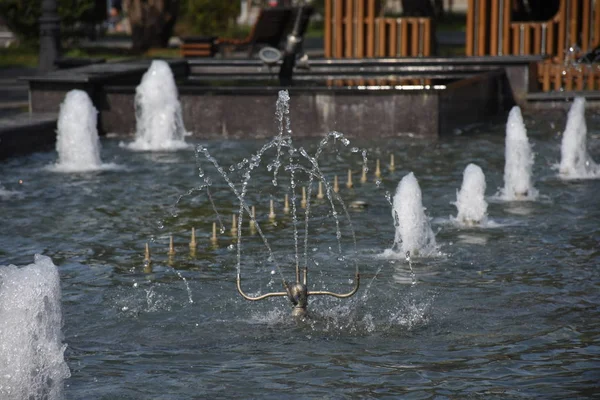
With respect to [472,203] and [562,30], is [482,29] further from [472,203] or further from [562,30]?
[472,203]

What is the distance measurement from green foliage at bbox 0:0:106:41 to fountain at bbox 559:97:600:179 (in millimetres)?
19083

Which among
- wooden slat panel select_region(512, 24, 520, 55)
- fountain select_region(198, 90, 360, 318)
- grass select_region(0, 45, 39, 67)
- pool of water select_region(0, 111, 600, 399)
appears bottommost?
pool of water select_region(0, 111, 600, 399)

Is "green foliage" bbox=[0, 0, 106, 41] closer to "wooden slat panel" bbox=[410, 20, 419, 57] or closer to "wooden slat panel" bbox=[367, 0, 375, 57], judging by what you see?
"wooden slat panel" bbox=[367, 0, 375, 57]

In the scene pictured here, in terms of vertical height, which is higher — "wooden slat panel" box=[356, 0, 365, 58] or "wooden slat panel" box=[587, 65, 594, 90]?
"wooden slat panel" box=[356, 0, 365, 58]

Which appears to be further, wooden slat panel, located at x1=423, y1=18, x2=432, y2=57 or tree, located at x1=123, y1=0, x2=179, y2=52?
tree, located at x1=123, y1=0, x2=179, y2=52

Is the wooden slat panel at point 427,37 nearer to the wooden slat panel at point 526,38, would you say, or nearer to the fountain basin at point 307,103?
the wooden slat panel at point 526,38

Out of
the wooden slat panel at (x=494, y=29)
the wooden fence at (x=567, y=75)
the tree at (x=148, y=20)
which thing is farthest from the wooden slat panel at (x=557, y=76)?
the tree at (x=148, y=20)

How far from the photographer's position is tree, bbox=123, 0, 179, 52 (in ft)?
110

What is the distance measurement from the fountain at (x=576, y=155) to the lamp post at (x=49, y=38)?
1107 cm

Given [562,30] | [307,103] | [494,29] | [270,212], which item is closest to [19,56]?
[494,29]

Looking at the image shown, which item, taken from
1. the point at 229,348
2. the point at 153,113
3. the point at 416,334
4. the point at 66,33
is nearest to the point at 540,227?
the point at 416,334

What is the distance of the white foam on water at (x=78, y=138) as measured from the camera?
14.9 metres

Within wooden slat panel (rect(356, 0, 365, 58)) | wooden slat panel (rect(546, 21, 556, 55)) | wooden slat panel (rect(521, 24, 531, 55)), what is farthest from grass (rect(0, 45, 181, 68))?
wooden slat panel (rect(546, 21, 556, 55))

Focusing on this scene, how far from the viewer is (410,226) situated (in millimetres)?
10281
